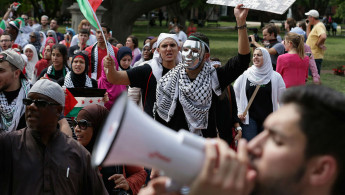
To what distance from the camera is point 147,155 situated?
157 cm

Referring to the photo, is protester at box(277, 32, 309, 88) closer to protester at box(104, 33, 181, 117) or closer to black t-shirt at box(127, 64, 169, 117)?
protester at box(104, 33, 181, 117)

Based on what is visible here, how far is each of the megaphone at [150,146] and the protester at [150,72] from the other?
3.48 meters

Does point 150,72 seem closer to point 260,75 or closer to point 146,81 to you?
point 146,81

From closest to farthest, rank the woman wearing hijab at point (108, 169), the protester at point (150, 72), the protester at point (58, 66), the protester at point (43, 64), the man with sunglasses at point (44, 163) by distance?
the man with sunglasses at point (44, 163), the woman wearing hijab at point (108, 169), the protester at point (150, 72), the protester at point (58, 66), the protester at point (43, 64)

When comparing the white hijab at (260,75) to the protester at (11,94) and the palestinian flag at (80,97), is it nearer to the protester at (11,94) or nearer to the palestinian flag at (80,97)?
the palestinian flag at (80,97)

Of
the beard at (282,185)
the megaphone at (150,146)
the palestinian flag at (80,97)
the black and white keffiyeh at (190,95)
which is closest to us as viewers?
the megaphone at (150,146)

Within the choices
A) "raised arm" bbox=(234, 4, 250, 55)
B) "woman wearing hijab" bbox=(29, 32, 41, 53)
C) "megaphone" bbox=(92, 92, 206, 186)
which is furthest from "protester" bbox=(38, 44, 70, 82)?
"megaphone" bbox=(92, 92, 206, 186)

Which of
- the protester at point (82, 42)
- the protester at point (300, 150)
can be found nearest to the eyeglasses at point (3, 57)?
the protester at point (300, 150)

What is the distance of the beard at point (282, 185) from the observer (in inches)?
65.6

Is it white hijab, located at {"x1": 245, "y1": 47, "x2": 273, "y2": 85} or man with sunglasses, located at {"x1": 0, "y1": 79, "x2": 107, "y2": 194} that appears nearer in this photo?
man with sunglasses, located at {"x1": 0, "y1": 79, "x2": 107, "y2": 194}

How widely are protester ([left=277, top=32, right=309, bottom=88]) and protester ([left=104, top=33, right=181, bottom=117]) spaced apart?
3627mm

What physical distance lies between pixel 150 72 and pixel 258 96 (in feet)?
8.83

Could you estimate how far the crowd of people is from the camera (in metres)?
1.67

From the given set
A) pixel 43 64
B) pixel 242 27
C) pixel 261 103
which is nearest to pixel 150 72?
pixel 242 27
